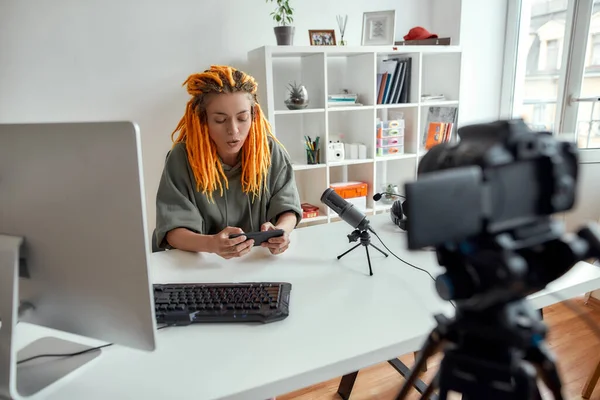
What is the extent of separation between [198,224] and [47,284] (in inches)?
27.9

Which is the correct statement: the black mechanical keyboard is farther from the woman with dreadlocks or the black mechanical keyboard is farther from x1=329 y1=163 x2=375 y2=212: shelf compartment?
x1=329 y1=163 x2=375 y2=212: shelf compartment

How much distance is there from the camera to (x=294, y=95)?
2.52m

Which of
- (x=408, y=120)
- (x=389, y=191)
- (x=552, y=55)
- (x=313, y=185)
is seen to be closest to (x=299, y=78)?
(x=313, y=185)

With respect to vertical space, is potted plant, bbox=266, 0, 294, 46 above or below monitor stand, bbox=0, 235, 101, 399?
above

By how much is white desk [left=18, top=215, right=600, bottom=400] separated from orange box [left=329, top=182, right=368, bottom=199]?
152 centimetres

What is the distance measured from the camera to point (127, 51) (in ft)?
7.82

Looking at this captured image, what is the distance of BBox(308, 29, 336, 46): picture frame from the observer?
258 cm

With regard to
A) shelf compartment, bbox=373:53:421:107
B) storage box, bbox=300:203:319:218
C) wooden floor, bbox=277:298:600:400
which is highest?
shelf compartment, bbox=373:53:421:107

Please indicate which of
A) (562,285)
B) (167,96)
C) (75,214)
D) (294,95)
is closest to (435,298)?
(562,285)

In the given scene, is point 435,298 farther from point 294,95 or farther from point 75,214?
point 294,95

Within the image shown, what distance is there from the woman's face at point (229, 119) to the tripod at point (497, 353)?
42.6 inches

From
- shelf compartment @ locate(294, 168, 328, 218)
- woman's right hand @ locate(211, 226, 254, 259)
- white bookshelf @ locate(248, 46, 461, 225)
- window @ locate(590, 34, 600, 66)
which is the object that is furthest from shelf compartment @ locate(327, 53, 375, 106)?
woman's right hand @ locate(211, 226, 254, 259)

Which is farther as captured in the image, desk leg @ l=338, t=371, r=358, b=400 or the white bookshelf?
the white bookshelf

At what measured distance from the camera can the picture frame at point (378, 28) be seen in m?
2.68
